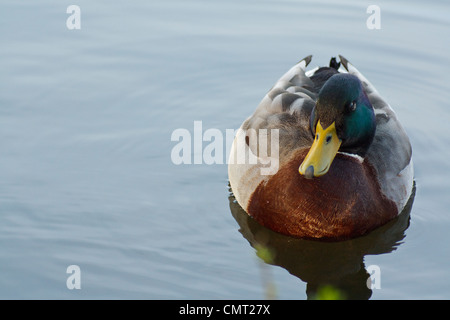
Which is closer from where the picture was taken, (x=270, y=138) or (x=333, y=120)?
(x=333, y=120)

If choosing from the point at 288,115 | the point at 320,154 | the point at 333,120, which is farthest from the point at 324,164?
the point at 288,115

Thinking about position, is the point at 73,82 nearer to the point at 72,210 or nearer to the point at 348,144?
the point at 72,210

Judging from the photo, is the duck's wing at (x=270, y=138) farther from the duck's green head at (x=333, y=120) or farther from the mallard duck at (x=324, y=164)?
the duck's green head at (x=333, y=120)

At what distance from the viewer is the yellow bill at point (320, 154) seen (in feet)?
16.9

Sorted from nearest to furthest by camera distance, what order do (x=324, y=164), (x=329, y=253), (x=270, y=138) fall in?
(x=324, y=164), (x=329, y=253), (x=270, y=138)

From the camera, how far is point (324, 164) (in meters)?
5.18

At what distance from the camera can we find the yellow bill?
5160 mm

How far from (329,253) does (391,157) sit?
91 cm

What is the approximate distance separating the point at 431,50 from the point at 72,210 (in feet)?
14.7

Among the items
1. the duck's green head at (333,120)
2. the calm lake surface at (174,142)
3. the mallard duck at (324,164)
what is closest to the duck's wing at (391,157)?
the mallard duck at (324,164)

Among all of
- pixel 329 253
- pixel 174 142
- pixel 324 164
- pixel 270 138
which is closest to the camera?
pixel 324 164

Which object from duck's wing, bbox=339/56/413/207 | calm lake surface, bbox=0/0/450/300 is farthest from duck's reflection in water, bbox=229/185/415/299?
duck's wing, bbox=339/56/413/207

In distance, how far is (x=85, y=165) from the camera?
6.36 metres

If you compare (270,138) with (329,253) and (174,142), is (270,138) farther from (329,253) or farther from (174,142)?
(174,142)
